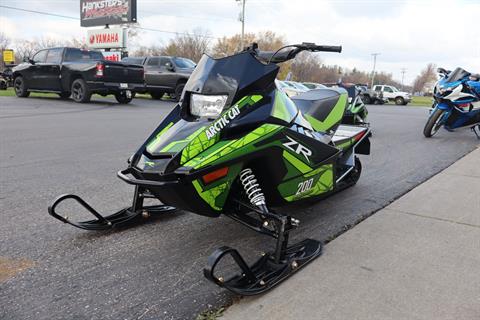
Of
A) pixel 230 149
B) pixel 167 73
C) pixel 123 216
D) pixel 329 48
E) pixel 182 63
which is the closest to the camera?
pixel 230 149

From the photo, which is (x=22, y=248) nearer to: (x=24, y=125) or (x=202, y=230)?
(x=202, y=230)

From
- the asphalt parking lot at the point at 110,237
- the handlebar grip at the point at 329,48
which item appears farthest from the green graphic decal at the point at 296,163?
the handlebar grip at the point at 329,48

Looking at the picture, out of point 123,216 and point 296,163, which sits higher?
point 296,163

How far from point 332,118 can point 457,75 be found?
7.14 m

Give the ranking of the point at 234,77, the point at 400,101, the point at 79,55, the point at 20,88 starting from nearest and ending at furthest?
the point at 234,77
the point at 79,55
the point at 20,88
the point at 400,101

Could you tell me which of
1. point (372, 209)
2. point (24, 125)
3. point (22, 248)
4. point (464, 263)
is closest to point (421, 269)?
point (464, 263)

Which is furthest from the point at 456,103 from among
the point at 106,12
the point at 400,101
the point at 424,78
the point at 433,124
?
the point at 424,78

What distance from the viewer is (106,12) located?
30.5 m

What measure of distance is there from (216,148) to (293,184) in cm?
83

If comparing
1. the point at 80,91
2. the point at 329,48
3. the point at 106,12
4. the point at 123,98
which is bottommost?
the point at 123,98

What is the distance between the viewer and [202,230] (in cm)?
370

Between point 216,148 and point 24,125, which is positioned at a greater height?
point 216,148

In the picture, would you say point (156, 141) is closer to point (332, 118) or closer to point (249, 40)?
point (332, 118)

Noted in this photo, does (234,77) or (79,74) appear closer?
(234,77)
